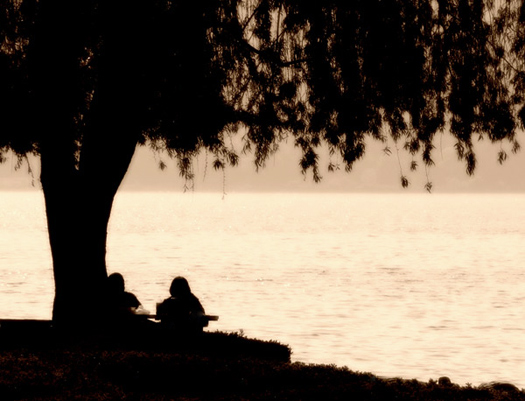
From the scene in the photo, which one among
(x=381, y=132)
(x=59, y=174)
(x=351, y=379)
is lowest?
(x=351, y=379)

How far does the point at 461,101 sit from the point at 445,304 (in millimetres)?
32917

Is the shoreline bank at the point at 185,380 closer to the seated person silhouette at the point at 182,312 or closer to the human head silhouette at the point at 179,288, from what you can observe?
the seated person silhouette at the point at 182,312

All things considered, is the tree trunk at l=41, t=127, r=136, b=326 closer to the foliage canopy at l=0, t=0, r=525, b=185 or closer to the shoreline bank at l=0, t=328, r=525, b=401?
the foliage canopy at l=0, t=0, r=525, b=185

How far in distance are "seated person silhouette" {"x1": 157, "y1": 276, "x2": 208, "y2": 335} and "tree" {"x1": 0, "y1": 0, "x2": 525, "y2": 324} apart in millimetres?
1305

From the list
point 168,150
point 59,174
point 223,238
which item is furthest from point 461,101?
point 223,238

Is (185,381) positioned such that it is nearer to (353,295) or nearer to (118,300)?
(118,300)

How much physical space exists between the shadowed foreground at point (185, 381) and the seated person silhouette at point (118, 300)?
2.54 m

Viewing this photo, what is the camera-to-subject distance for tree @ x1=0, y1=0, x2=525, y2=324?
602 inches

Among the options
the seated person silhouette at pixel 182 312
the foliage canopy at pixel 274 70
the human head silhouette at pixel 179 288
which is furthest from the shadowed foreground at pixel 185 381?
the foliage canopy at pixel 274 70

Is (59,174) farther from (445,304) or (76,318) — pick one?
(445,304)

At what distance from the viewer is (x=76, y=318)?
16.3m

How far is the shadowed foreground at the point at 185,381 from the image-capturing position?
11117mm

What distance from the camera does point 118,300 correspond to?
1661 cm

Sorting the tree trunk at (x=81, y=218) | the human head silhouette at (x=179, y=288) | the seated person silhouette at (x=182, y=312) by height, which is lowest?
the seated person silhouette at (x=182, y=312)
